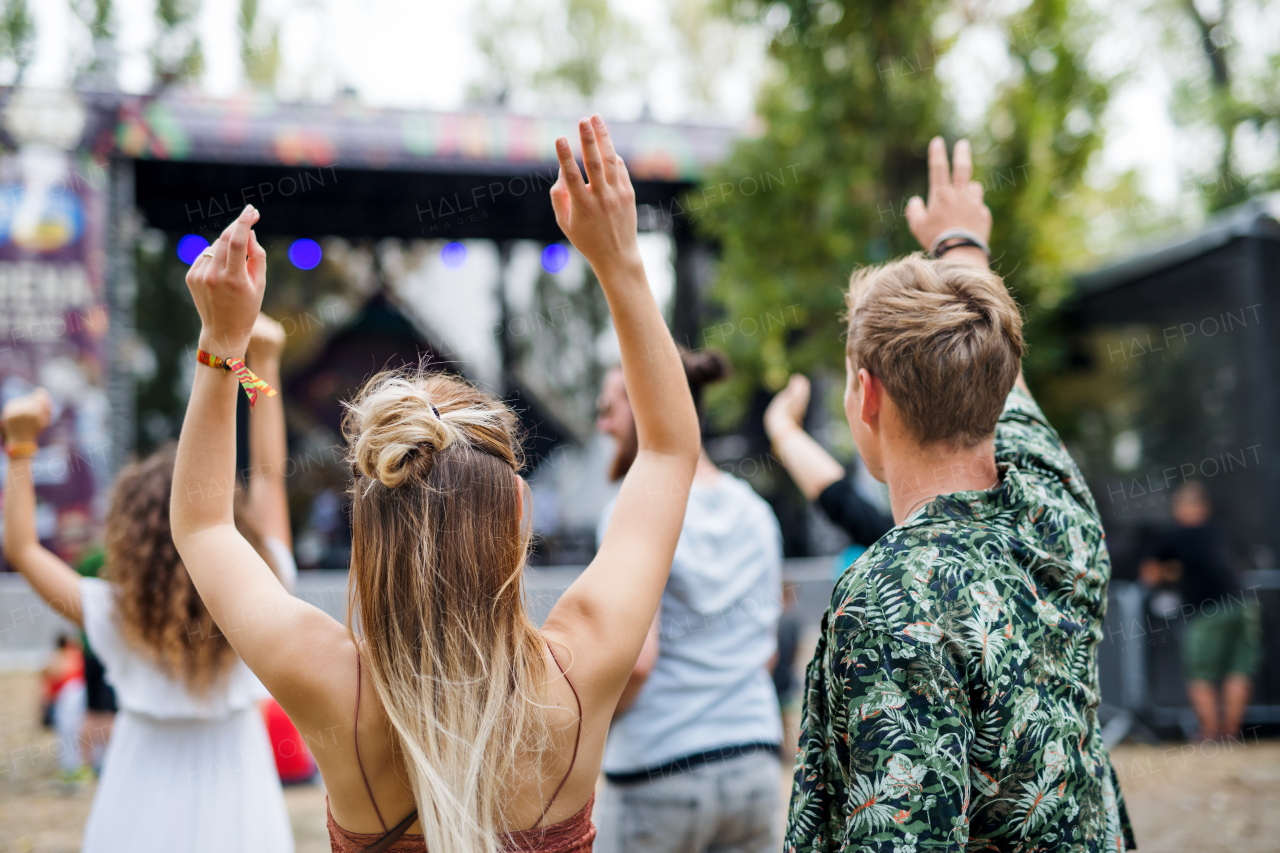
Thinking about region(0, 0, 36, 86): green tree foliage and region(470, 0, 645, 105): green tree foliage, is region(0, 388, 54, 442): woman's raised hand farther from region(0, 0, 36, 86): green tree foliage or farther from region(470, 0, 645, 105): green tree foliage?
region(470, 0, 645, 105): green tree foliage

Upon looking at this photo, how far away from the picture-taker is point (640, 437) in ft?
4.10

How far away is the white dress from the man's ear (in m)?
1.57

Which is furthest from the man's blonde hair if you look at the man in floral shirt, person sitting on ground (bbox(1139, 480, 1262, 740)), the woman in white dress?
person sitting on ground (bbox(1139, 480, 1262, 740))

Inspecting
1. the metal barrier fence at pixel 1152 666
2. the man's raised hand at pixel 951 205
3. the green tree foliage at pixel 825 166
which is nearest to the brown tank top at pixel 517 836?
the man's raised hand at pixel 951 205

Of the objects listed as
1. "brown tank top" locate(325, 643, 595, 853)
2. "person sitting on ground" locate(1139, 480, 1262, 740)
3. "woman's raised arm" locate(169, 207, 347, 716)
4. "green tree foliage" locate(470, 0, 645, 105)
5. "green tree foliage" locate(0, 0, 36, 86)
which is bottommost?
"person sitting on ground" locate(1139, 480, 1262, 740)

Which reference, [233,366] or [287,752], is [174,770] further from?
[287,752]

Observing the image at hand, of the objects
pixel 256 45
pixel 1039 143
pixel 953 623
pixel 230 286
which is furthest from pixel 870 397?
pixel 256 45

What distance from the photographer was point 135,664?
6.19ft

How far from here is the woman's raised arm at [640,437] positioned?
1083mm

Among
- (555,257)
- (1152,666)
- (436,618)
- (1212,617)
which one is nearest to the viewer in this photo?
(436,618)

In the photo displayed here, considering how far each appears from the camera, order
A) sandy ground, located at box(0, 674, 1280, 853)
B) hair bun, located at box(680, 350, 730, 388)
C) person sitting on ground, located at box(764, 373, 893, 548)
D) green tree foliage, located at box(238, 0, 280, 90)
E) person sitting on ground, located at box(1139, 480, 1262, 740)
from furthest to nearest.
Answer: green tree foliage, located at box(238, 0, 280, 90) → person sitting on ground, located at box(1139, 480, 1262, 740) → sandy ground, located at box(0, 674, 1280, 853) → hair bun, located at box(680, 350, 730, 388) → person sitting on ground, located at box(764, 373, 893, 548)

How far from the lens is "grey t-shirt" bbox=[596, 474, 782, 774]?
1883 mm

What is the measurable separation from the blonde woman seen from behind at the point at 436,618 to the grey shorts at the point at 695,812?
768mm

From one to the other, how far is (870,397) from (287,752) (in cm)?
483
